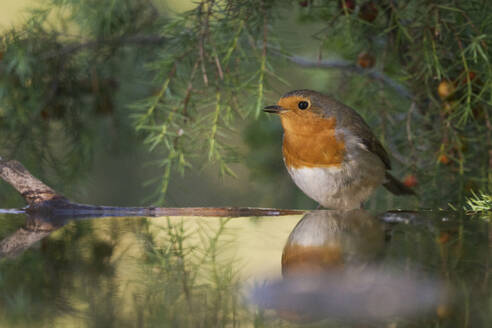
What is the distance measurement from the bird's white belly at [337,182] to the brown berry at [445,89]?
35 centimetres

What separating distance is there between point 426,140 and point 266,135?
35.6 inches

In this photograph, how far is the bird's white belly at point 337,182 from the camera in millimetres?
1721

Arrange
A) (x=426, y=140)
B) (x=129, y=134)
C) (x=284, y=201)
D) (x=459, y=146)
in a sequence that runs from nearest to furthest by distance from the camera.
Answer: (x=459, y=146)
(x=426, y=140)
(x=129, y=134)
(x=284, y=201)

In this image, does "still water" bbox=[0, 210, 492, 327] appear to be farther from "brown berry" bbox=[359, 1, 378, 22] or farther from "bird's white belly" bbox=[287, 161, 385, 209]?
"brown berry" bbox=[359, 1, 378, 22]

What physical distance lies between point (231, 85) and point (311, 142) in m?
0.38

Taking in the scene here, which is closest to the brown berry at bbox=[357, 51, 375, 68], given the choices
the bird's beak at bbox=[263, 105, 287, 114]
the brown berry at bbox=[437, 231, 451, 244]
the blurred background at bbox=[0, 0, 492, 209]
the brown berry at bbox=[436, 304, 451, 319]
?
the blurred background at bbox=[0, 0, 492, 209]

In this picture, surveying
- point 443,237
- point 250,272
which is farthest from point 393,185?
point 250,272

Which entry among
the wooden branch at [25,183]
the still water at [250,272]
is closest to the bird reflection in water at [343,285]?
the still water at [250,272]

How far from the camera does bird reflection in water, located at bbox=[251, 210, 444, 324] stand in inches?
24.1

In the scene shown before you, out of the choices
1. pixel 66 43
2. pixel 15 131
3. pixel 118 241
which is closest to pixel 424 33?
pixel 118 241

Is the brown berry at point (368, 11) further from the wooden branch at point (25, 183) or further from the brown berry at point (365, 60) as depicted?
the wooden branch at point (25, 183)

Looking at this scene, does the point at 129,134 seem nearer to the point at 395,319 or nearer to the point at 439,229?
the point at 439,229

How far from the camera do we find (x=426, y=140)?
62.7 inches

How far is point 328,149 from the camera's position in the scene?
176cm
